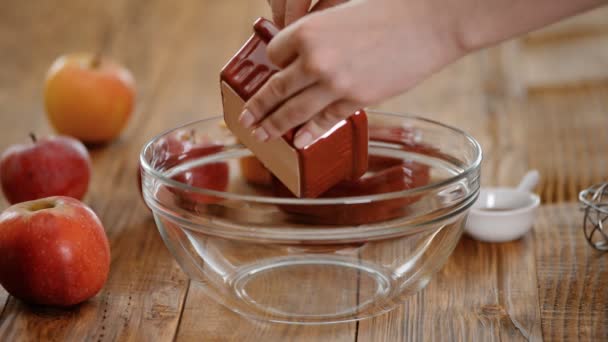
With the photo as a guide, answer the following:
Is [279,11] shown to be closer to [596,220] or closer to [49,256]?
[49,256]

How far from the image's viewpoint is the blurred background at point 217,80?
4.48 feet

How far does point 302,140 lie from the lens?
0.79 meters

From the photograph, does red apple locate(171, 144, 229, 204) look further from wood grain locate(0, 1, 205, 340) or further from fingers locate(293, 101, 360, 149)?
fingers locate(293, 101, 360, 149)

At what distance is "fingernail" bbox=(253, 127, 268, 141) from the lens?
0.78 metres

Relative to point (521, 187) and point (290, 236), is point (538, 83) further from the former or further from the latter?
point (290, 236)

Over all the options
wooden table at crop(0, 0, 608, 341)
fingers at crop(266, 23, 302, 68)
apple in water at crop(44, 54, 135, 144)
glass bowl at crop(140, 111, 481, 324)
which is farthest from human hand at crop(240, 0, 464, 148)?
apple in water at crop(44, 54, 135, 144)

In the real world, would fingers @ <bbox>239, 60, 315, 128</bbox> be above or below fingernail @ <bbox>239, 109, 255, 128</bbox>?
above

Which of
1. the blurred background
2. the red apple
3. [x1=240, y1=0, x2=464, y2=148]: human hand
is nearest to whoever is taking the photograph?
[x1=240, y1=0, x2=464, y2=148]: human hand

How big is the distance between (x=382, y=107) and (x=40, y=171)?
2.27 feet

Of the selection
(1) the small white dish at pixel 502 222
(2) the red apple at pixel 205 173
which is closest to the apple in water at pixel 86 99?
(2) the red apple at pixel 205 173

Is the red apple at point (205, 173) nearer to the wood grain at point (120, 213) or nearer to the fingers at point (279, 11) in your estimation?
the wood grain at point (120, 213)

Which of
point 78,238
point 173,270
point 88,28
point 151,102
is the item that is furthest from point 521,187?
point 88,28

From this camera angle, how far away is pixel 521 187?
115 centimetres

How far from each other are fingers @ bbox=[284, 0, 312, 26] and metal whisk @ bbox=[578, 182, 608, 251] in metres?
0.41
